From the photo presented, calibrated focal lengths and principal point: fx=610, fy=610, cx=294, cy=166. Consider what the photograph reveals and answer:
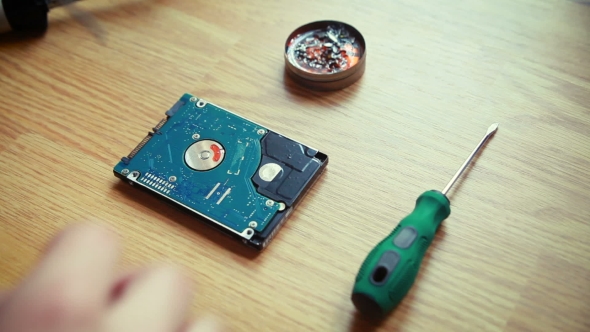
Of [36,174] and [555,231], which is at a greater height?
[36,174]

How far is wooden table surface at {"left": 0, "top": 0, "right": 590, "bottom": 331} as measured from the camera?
76cm

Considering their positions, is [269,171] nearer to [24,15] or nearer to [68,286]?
[68,286]

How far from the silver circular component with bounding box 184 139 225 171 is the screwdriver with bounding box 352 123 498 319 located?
277 millimetres

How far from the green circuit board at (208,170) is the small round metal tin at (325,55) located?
0.43 feet

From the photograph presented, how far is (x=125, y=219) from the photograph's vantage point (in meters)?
0.84

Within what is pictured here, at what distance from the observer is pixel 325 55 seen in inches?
39.3

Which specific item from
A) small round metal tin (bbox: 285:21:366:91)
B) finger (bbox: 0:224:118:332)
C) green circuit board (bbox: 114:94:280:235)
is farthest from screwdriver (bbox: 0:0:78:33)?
finger (bbox: 0:224:118:332)

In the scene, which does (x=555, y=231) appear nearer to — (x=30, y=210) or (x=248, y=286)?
(x=248, y=286)

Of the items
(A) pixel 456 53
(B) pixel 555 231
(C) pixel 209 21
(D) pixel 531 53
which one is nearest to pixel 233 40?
(C) pixel 209 21

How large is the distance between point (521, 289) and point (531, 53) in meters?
0.43

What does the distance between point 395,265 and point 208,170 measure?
0.31 meters

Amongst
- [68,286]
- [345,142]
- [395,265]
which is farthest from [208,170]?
[68,286]

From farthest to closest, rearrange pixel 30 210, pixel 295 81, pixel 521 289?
pixel 295 81
pixel 30 210
pixel 521 289

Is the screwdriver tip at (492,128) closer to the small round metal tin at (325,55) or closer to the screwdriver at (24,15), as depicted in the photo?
the small round metal tin at (325,55)
